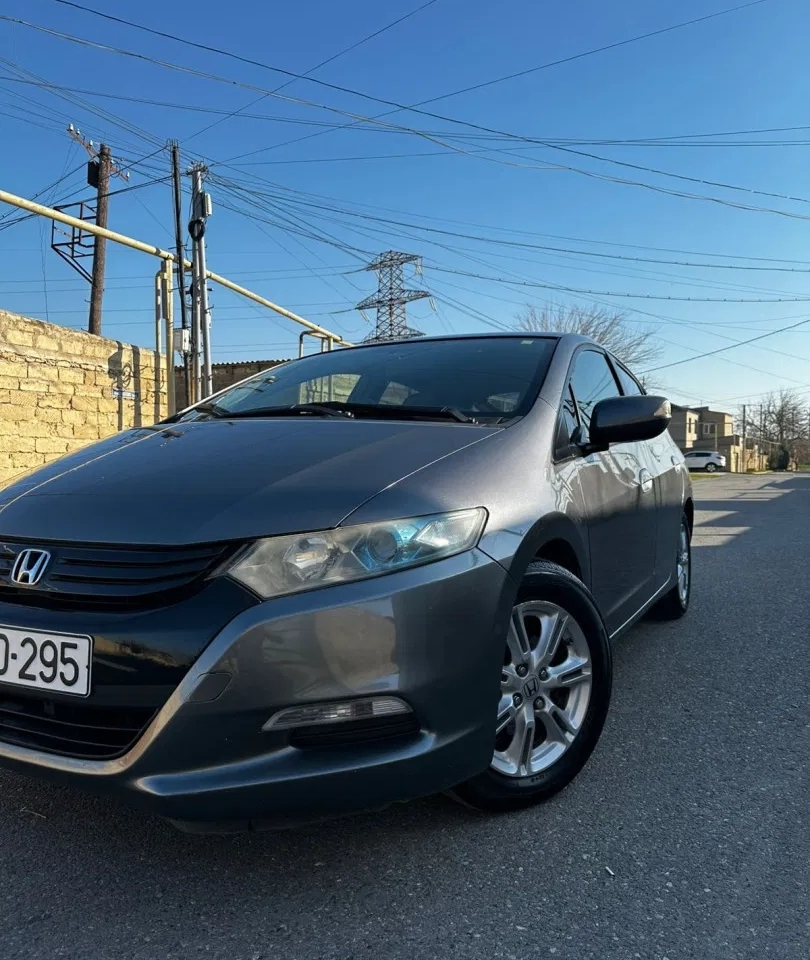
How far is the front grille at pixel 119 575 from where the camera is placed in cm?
174

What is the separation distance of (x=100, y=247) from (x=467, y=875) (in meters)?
16.3

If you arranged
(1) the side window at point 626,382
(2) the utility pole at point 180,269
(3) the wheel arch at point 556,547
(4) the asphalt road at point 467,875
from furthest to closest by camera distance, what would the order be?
(2) the utility pole at point 180,269 → (1) the side window at point 626,382 → (3) the wheel arch at point 556,547 → (4) the asphalt road at point 467,875

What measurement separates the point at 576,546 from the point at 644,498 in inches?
42.6

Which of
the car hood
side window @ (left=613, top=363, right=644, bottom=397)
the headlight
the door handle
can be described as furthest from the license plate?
side window @ (left=613, top=363, right=644, bottom=397)

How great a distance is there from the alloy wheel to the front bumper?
339 mm

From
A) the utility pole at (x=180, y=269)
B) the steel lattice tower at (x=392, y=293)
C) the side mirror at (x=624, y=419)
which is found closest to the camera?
the side mirror at (x=624, y=419)

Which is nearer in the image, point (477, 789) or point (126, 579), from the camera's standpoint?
point (126, 579)

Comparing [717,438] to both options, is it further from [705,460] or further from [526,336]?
[526,336]

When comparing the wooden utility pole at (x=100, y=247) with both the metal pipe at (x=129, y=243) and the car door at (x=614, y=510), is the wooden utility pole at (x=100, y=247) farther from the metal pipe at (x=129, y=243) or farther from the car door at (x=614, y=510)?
the car door at (x=614, y=510)

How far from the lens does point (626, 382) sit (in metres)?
4.09

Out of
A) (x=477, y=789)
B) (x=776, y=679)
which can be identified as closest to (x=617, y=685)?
(x=776, y=679)

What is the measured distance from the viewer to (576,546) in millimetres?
2494

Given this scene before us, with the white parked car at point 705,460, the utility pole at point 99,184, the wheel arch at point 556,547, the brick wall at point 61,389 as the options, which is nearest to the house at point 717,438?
the white parked car at point 705,460

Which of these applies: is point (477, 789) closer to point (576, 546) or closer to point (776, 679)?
point (576, 546)
